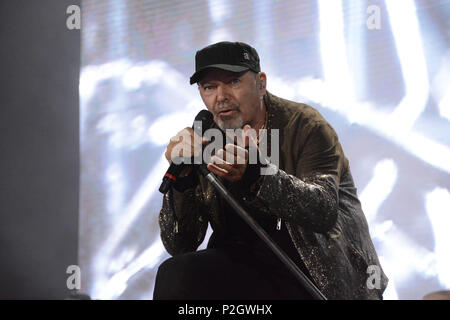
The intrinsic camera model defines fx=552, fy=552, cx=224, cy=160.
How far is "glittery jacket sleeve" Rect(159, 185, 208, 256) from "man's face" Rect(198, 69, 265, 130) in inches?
8.3

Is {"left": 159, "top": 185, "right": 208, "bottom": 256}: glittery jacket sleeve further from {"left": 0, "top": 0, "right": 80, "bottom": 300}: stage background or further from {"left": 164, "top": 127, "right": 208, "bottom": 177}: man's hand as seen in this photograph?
{"left": 0, "top": 0, "right": 80, "bottom": 300}: stage background

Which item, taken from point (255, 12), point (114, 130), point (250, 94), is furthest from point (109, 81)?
point (250, 94)

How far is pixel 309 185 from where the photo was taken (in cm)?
122

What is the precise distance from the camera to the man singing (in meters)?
1.20

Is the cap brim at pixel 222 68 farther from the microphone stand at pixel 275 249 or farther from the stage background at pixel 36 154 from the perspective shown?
the stage background at pixel 36 154

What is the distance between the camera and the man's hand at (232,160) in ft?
3.71

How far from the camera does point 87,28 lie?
7.71ft

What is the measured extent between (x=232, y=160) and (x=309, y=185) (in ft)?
0.66

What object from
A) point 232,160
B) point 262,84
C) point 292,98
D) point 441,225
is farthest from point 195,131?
point 441,225

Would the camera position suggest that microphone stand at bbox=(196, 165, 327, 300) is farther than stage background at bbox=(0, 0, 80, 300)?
No

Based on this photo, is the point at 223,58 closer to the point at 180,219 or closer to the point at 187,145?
the point at 187,145

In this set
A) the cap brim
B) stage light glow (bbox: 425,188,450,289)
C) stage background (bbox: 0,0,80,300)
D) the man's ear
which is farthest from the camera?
stage background (bbox: 0,0,80,300)

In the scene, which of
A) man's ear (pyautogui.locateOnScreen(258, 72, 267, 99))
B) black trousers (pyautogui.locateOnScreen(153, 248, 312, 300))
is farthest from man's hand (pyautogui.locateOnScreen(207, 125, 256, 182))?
man's ear (pyautogui.locateOnScreen(258, 72, 267, 99))

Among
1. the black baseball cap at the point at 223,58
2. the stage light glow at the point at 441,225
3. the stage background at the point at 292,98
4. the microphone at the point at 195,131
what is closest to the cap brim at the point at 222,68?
the black baseball cap at the point at 223,58
